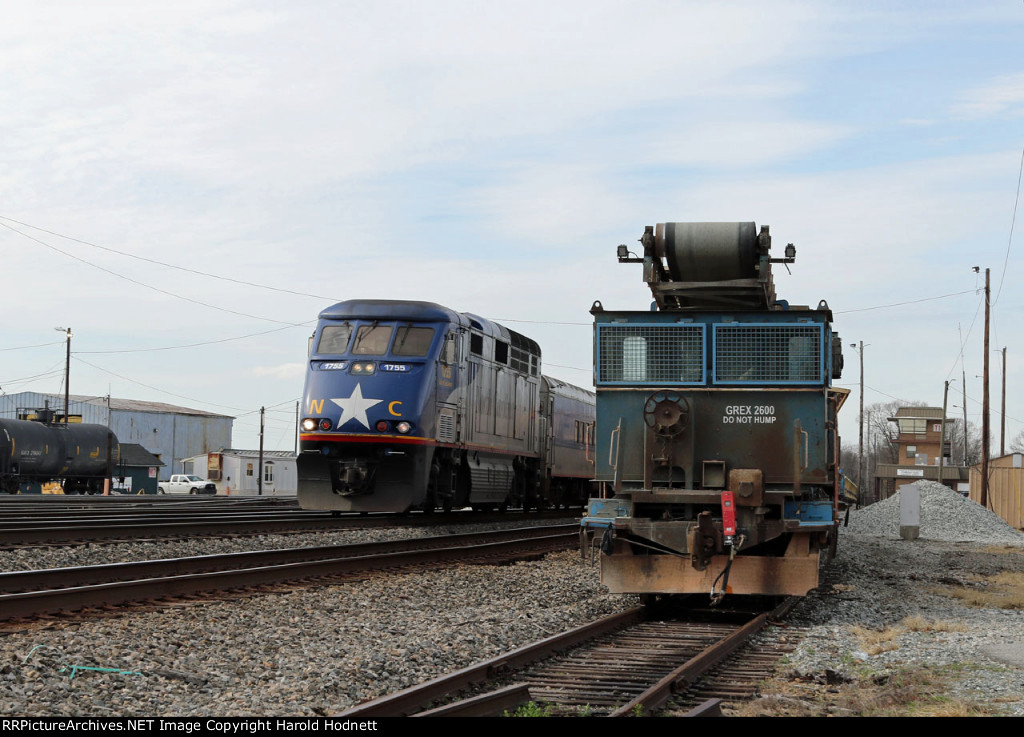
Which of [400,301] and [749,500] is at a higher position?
[400,301]

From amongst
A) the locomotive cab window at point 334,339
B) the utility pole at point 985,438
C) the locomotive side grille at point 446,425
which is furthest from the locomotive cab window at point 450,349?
the utility pole at point 985,438

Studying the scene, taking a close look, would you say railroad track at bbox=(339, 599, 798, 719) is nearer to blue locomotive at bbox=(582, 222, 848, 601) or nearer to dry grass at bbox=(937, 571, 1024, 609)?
blue locomotive at bbox=(582, 222, 848, 601)

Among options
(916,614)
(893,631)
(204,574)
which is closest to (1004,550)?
(916,614)

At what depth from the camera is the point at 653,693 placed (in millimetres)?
6707

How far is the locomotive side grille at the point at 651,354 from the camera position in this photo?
11156 millimetres

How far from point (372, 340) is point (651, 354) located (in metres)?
9.02

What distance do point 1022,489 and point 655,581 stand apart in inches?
1166

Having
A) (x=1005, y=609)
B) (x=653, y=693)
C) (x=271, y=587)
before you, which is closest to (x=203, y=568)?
(x=271, y=587)

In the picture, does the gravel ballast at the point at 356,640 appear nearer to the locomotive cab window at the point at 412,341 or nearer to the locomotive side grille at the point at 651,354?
the locomotive side grille at the point at 651,354

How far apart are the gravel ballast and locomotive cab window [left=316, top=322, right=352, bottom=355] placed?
5.01 m

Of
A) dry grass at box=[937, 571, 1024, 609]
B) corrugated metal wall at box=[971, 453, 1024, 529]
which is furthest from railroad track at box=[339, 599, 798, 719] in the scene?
corrugated metal wall at box=[971, 453, 1024, 529]

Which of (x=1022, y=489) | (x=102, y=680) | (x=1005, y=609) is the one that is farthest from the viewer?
(x=1022, y=489)

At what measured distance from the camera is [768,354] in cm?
1099

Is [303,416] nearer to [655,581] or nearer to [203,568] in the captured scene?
[203,568]
